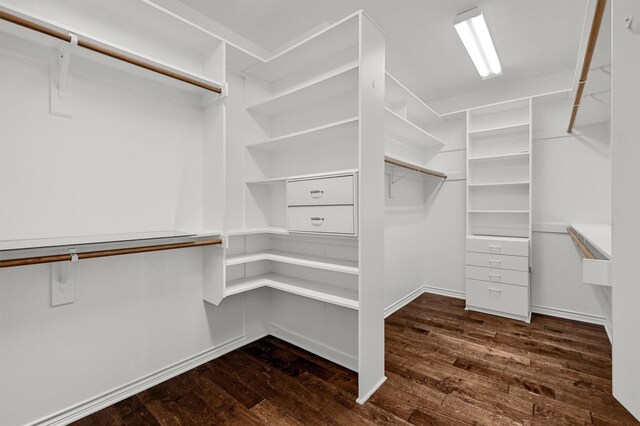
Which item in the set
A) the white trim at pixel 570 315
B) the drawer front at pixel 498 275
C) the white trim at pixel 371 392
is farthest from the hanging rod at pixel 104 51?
the white trim at pixel 570 315

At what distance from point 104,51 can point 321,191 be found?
4.39 ft

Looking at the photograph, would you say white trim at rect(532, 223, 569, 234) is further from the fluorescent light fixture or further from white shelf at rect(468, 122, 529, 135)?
the fluorescent light fixture

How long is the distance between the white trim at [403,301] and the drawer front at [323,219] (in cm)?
165

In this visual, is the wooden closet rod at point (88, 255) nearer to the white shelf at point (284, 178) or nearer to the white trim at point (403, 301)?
the white shelf at point (284, 178)

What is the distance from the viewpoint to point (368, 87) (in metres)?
1.87

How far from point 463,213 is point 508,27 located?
2002 mm

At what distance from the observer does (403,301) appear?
355cm

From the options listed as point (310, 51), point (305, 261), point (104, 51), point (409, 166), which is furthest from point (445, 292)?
point (104, 51)

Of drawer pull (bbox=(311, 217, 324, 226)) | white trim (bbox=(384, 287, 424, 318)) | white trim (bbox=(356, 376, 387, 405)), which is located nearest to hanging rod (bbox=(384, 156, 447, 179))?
drawer pull (bbox=(311, 217, 324, 226))

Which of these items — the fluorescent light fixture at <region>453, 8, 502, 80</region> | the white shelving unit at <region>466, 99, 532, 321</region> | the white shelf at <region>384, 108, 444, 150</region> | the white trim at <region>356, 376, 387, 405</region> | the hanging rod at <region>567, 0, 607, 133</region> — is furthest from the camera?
the white shelving unit at <region>466, 99, 532, 321</region>

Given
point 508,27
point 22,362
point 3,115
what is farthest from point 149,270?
point 508,27

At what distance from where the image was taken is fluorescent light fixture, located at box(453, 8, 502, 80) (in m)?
2.30

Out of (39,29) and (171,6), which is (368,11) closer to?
(171,6)

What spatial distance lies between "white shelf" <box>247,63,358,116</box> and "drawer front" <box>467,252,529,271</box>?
2290mm
